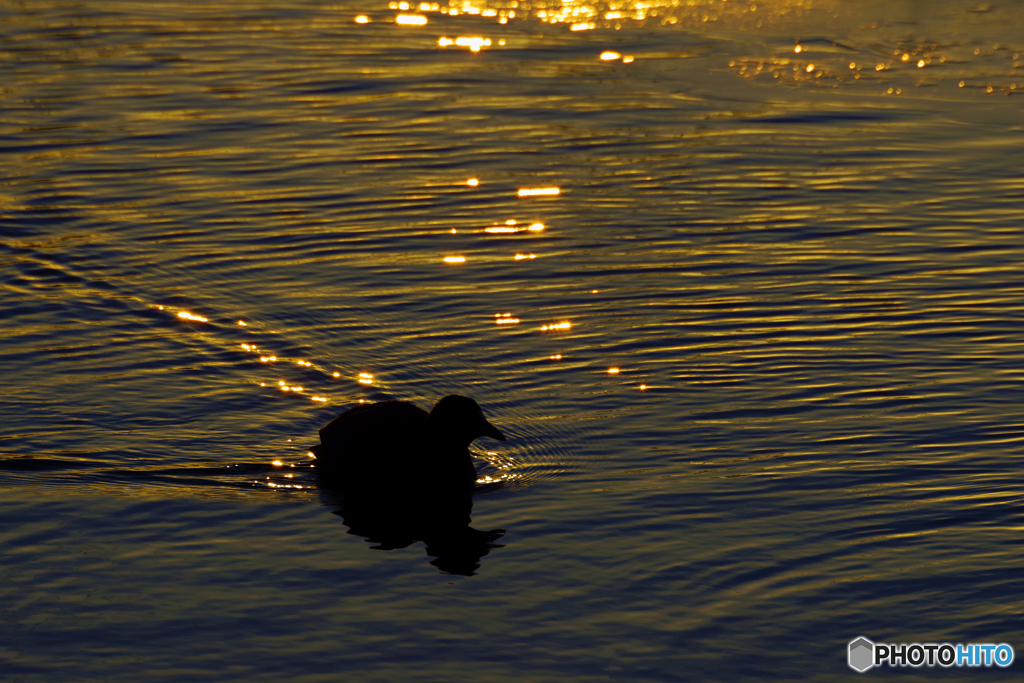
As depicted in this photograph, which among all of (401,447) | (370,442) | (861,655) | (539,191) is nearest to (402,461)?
(401,447)

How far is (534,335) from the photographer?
14.0 metres

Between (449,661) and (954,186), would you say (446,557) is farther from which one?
(954,186)

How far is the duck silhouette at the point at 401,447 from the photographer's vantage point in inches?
450

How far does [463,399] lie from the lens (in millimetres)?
11406

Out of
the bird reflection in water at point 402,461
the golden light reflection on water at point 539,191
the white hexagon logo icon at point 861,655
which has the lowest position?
the white hexagon logo icon at point 861,655

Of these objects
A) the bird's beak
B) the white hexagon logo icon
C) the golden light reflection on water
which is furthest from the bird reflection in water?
the golden light reflection on water

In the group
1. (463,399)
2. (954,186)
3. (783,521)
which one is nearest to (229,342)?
(463,399)

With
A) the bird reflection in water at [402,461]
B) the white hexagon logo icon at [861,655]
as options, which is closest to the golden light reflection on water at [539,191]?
the bird reflection in water at [402,461]

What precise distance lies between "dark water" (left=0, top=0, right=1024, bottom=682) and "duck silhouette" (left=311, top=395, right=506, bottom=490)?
0.92 feet

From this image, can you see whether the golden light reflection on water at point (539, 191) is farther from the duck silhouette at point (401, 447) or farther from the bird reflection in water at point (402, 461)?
the duck silhouette at point (401, 447)

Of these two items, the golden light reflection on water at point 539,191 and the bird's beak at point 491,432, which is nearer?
the bird's beak at point 491,432

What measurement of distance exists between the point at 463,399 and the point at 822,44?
13.5m

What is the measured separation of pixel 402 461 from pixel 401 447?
116 millimetres

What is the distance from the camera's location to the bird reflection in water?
1126 centimetres
